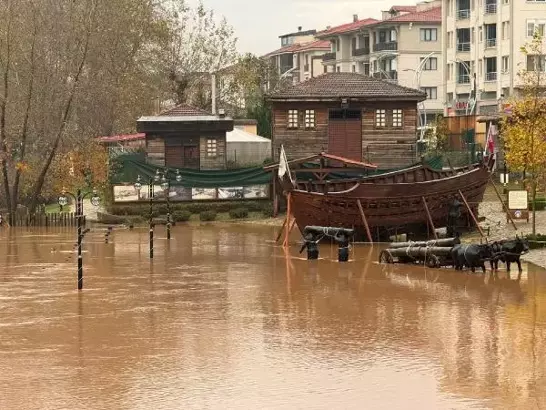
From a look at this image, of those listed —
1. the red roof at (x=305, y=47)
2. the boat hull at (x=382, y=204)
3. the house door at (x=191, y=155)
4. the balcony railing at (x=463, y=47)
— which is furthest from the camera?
the red roof at (x=305, y=47)

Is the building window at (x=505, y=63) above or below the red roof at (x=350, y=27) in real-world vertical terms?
below

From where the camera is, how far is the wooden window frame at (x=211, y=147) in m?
56.4

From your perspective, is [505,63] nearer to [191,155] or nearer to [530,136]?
[191,155]

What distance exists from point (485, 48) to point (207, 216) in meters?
47.1

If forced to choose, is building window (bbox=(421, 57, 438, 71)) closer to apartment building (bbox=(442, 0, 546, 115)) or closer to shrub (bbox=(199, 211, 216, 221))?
apartment building (bbox=(442, 0, 546, 115))

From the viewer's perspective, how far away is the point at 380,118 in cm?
5528

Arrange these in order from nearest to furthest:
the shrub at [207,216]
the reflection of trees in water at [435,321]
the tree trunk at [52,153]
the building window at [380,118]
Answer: the reflection of trees in water at [435,321], the shrub at [207,216], the tree trunk at [52,153], the building window at [380,118]

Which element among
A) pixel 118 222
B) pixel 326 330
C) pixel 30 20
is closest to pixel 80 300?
pixel 326 330

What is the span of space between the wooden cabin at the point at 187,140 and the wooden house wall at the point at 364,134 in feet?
8.71

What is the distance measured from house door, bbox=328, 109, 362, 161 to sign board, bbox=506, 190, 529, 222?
1524 cm

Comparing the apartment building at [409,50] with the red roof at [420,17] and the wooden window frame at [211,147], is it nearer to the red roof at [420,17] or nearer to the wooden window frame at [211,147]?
the red roof at [420,17]

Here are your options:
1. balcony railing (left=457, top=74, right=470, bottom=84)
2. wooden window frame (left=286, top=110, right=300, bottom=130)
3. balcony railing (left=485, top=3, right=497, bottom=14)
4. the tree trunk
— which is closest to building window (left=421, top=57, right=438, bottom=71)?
balcony railing (left=457, top=74, right=470, bottom=84)

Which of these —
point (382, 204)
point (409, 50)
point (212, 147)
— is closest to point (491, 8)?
point (409, 50)

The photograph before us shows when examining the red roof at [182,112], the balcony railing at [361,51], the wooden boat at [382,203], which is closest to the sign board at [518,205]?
the wooden boat at [382,203]
